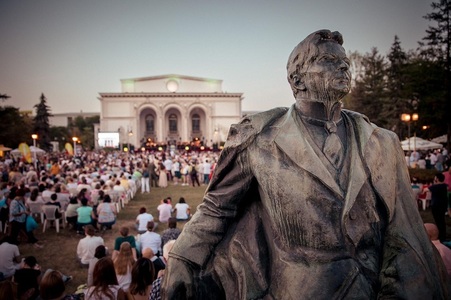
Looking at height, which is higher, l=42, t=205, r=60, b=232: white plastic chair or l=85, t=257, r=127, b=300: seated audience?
l=85, t=257, r=127, b=300: seated audience

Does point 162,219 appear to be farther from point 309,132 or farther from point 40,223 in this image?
point 309,132

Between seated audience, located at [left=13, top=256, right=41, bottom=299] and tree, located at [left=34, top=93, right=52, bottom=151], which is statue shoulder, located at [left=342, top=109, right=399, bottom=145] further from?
tree, located at [left=34, top=93, right=52, bottom=151]

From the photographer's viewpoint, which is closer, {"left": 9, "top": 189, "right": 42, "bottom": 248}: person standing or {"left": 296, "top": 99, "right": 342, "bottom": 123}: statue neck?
{"left": 296, "top": 99, "right": 342, "bottom": 123}: statue neck

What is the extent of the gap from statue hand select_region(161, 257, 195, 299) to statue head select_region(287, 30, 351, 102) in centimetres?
81

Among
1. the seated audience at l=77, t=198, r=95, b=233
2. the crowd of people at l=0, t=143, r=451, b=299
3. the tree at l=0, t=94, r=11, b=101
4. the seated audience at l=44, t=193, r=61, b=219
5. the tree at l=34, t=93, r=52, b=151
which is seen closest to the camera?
the crowd of people at l=0, t=143, r=451, b=299

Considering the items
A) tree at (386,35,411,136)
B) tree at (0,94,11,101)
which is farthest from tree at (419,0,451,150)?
tree at (0,94,11,101)

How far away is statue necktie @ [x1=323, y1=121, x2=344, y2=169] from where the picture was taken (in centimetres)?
138

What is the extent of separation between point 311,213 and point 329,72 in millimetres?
527

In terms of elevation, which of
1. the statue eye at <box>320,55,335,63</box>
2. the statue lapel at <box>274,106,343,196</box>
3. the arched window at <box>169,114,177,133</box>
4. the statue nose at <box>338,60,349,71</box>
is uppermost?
the arched window at <box>169,114,177,133</box>

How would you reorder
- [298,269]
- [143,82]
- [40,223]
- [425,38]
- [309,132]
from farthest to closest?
[143,82] → [425,38] → [40,223] → [309,132] → [298,269]

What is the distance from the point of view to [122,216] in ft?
39.3

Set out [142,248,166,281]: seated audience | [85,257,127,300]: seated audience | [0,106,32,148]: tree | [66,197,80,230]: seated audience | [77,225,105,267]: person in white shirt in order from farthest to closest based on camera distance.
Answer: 1. [0,106,32,148]: tree
2. [66,197,80,230]: seated audience
3. [77,225,105,267]: person in white shirt
4. [142,248,166,281]: seated audience
5. [85,257,127,300]: seated audience

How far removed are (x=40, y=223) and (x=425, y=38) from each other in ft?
98.6

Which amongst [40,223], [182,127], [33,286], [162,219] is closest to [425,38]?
[162,219]
